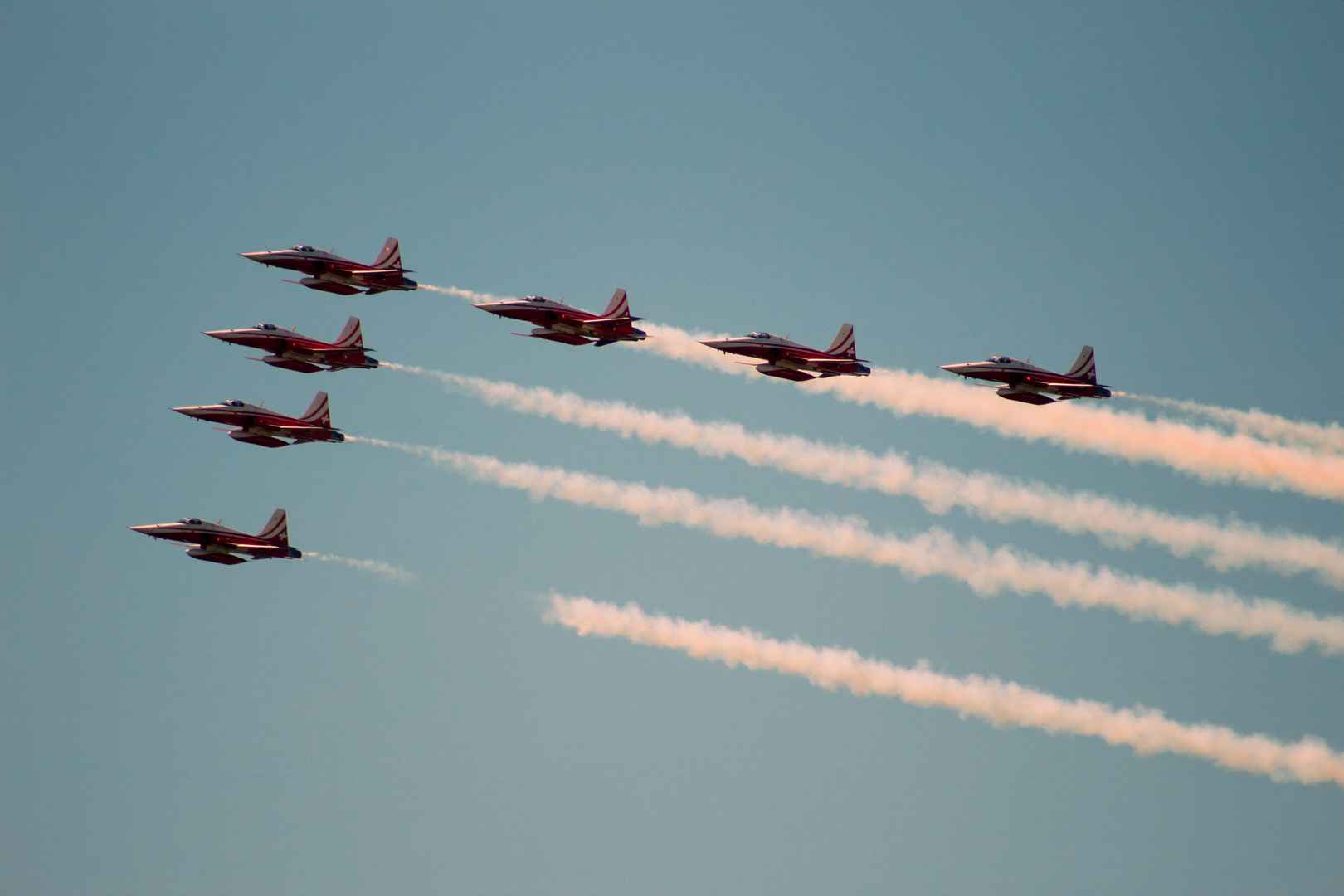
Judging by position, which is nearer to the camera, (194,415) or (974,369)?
(974,369)

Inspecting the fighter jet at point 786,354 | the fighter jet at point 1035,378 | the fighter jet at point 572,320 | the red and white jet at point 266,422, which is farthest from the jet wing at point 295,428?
the fighter jet at point 1035,378

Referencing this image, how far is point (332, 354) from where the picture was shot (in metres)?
128

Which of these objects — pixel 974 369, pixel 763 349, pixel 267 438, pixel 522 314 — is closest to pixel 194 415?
pixel 267 438

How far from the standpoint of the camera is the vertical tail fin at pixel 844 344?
400 feet

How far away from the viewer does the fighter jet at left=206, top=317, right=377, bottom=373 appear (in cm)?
12825

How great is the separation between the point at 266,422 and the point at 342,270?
512 inches

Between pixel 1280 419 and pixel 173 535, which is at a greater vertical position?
pixel 1280 419

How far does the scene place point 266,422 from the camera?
128625 mm

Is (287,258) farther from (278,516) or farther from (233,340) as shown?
(278,516)

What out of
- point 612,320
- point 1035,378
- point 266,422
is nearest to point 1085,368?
point 1035,378

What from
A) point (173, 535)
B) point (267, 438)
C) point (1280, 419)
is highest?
point (1280, 419)

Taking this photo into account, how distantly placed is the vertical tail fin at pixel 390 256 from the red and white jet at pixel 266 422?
1157 cm

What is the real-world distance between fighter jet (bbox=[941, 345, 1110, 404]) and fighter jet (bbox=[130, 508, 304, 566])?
171 feet

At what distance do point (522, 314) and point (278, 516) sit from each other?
81.8ft
